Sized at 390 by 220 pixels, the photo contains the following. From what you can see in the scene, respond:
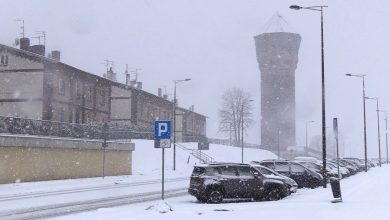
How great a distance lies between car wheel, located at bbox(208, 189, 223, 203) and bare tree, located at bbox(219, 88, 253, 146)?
78.4m

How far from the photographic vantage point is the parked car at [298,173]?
96.5ft

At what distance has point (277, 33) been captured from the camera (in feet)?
409

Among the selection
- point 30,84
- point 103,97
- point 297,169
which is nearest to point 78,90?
point 103,97

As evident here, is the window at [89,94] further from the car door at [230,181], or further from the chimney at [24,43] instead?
the car door at [230,181]

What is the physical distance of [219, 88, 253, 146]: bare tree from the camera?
99.9m

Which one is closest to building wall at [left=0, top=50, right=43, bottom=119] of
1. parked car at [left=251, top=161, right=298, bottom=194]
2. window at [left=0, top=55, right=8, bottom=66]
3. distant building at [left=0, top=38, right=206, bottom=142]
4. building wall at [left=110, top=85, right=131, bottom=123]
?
distant building at [left=0, top=38, right=206, bottom=142]

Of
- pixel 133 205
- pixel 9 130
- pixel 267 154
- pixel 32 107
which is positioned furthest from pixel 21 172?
pixel 267 154

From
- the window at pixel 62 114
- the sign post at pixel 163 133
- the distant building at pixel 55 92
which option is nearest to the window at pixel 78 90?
the distant building at pixel 55 92

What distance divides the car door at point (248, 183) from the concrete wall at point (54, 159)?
48.3ft

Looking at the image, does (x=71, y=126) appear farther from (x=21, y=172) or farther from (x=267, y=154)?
(x=267, y=154)

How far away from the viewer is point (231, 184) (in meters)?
21.0

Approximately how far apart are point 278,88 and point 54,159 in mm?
87564

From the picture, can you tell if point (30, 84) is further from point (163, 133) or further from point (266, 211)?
point (266, 211)

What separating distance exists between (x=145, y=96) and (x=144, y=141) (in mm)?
14612
